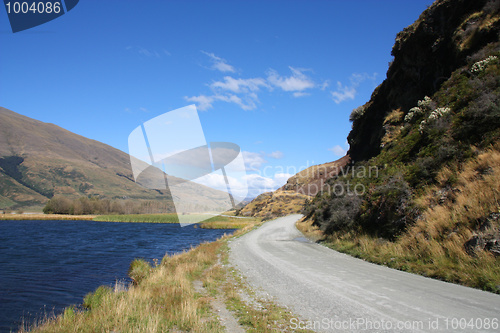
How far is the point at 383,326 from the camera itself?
4.82 meters

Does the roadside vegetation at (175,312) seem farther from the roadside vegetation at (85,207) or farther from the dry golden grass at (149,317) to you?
the roadside vegetation at (85,207)

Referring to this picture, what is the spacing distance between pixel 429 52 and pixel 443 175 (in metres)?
18.3

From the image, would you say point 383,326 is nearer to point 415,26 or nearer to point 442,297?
point 442,297

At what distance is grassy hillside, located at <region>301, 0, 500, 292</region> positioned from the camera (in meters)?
8.05

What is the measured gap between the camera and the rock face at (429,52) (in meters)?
18.0

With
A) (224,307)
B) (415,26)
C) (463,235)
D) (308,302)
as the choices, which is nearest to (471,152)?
(463,235)

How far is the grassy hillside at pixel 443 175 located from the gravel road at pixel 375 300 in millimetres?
1084

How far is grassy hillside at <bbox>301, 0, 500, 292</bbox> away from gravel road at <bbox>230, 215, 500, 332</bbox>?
3.56ft

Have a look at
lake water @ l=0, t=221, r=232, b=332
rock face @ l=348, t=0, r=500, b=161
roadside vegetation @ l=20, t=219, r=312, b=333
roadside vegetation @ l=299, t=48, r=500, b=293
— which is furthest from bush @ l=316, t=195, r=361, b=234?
lake water @ l=0, t=221, r=232, b=332

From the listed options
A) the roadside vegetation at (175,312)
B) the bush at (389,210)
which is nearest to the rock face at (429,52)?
the bush at (389,210)

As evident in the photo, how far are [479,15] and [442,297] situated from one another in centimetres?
2170

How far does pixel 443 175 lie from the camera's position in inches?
448

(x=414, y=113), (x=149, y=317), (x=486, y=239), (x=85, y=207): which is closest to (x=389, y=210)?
(x=486, y=239)

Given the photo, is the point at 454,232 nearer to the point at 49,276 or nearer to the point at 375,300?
the point at 375,300
